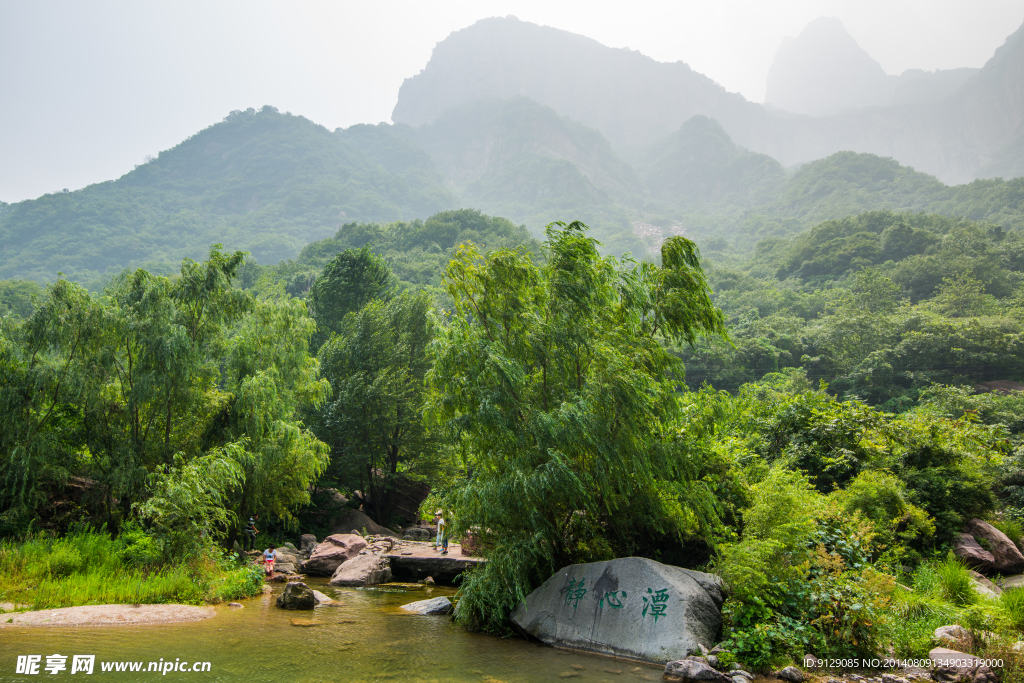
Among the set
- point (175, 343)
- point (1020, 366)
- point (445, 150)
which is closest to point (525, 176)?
point (445, 150)

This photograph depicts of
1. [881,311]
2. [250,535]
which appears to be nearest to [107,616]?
[250,535]

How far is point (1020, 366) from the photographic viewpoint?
110 feet

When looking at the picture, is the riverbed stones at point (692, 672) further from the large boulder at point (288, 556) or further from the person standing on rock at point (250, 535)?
the person standing on rock at point (250, 535)

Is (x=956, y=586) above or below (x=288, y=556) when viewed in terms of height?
above

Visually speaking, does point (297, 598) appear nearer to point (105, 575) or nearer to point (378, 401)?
point (105, 575)

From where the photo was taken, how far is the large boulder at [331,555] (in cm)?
1858

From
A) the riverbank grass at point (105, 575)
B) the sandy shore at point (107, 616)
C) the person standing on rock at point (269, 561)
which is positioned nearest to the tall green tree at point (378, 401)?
the person standing on rock at point (269, 561)

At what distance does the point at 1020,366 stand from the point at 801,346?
13789 mm

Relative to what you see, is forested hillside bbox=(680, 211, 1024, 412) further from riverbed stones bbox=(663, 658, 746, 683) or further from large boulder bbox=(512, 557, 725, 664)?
riverbed stones bbox=(663, 658, 746, 683)

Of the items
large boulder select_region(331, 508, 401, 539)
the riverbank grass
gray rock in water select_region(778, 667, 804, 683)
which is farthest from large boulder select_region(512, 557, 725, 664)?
large boulder select_region(331, 508, 401, 539)

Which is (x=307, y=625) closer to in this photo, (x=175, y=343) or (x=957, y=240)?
(x=175, y=343)

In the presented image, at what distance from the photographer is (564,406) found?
10258 mm

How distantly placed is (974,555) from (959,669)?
→ 21.4 feet

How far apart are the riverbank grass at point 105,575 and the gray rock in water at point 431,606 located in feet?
13.9
